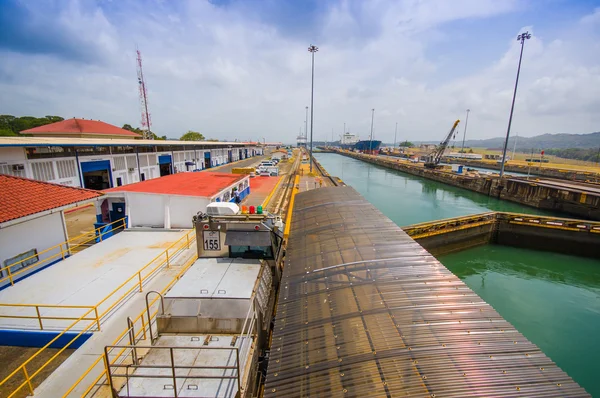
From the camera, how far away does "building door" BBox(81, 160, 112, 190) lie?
2588cm

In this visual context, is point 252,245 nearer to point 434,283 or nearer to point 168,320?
point 168,320

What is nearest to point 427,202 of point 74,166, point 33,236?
point 33,236

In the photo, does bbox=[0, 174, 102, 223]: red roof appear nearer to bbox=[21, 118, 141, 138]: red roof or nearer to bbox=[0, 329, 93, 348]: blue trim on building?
bbox=[0, 329, 93, 348]: blue trim on building

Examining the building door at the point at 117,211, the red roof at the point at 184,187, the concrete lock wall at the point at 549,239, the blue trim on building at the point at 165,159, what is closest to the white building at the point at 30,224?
the red roof at the point at 184,187

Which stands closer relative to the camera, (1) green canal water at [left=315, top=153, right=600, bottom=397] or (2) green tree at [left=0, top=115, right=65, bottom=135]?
(1) green canal water at [left=315, top=153, right=600, bottom=397]

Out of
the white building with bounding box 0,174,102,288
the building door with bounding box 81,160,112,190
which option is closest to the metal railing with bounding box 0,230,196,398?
the white building with bounding box 0,174,102,288

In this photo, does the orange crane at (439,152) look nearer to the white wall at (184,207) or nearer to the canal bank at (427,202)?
the canal bank at (427,202)

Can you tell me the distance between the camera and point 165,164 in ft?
128

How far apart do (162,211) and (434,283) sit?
51.4ft

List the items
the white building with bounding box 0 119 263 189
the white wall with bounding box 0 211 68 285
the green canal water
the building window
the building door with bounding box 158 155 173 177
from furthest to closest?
the building door with bounding box 158 155 173 177
the white building with bounding box 0 119 263 189
the green canal water
the building window
the white wall with bounding box 0 211 68 285

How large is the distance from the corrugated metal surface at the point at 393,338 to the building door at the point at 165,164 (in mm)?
34735

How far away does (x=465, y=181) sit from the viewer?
4841 cm

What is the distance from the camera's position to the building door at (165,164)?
3735 centimetres

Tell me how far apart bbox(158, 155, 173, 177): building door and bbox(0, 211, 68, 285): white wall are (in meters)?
26.7
